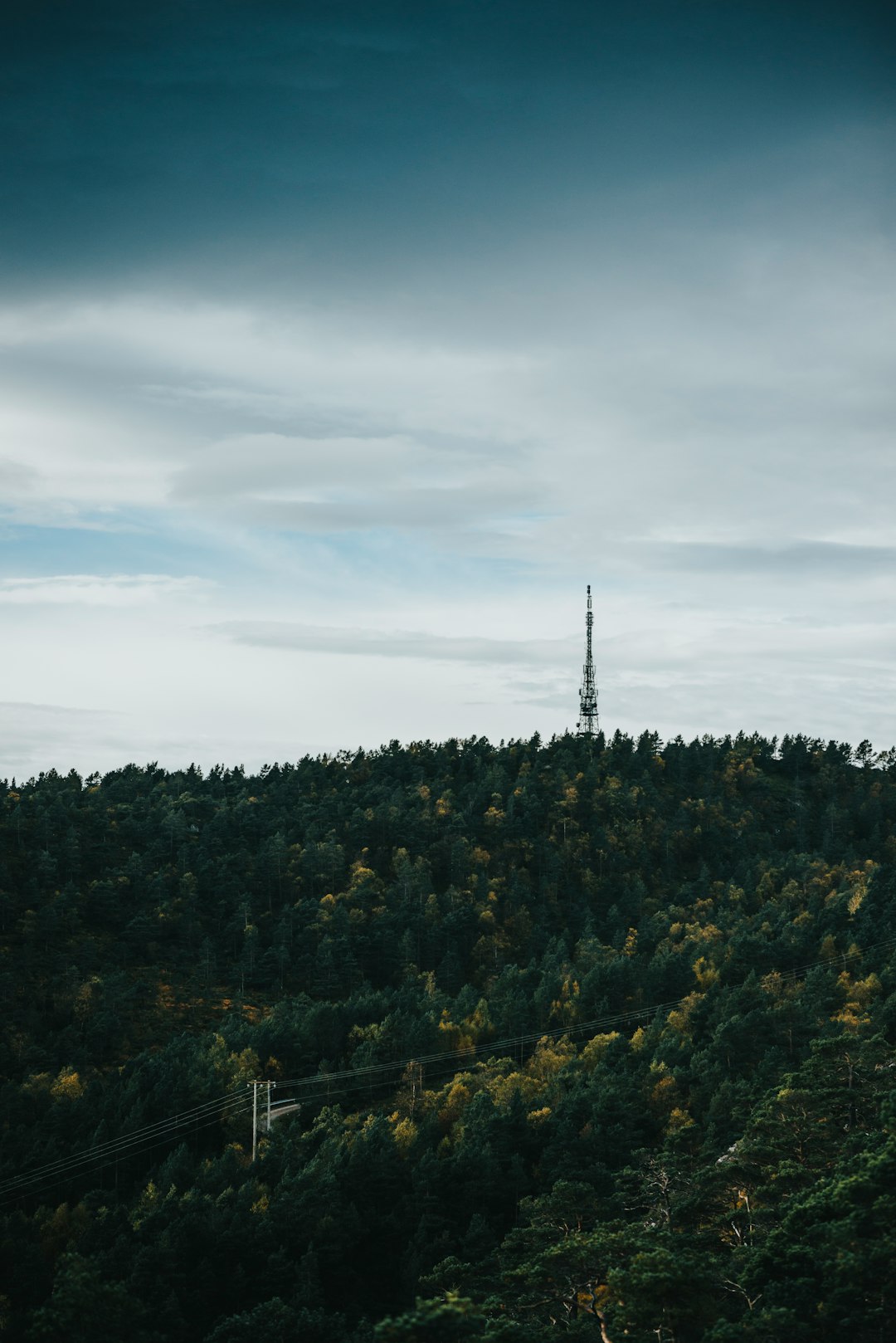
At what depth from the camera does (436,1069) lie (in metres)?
105

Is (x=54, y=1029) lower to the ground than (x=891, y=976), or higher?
lower

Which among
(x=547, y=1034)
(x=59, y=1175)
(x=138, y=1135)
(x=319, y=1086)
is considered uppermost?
(x=547, y=1034)

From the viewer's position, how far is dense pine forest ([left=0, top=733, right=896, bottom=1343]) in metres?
44.1

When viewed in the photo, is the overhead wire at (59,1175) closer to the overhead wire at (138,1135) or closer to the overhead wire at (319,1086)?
the overhead wire at (319,1086)

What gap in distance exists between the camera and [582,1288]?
4431 centimetres

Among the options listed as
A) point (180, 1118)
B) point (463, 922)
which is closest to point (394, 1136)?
point (180, 1118)

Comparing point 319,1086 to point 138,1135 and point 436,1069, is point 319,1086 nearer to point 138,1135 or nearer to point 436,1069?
point 436,1069

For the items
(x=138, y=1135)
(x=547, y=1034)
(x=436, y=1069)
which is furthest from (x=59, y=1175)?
(x=547, y=1034)

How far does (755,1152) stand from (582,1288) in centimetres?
1100

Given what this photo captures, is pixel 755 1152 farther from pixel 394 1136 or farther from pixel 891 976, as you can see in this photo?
pixel 891 976

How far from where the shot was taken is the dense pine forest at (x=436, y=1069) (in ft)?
145

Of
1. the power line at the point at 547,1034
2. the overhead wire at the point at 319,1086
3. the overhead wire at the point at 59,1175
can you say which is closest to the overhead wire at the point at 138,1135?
the overhead wire at the point at 319,1086

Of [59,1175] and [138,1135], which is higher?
[138,1135]

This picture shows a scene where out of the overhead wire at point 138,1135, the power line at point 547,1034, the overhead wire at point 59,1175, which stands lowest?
the overhead wire at point 59,1175
